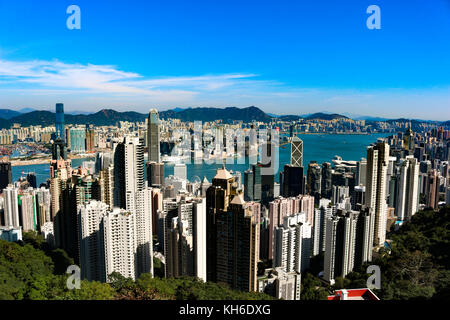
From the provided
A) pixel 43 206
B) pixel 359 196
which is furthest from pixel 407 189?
pixel 43 206

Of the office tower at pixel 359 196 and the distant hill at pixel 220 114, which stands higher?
the distant hill at pixel 220 114

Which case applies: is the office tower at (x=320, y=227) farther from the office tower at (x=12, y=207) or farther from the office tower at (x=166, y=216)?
the office tower at (x=12, y=207)

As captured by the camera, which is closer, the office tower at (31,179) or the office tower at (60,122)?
the office tower at (60,122)

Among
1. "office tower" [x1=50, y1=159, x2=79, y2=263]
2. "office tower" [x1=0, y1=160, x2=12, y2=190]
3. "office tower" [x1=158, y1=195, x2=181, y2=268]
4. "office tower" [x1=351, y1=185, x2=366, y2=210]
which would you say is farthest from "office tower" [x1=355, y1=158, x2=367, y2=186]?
"office tower" [x1=0, y1=160, x2=12, y2=190]

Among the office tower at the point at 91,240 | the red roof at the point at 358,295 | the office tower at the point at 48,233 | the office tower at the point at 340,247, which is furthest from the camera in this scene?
the office tower at the point at 48,233

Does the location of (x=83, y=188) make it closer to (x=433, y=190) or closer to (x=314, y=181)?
(x=314, y=181)

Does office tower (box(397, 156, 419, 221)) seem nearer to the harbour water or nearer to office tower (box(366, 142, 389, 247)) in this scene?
the harbour water

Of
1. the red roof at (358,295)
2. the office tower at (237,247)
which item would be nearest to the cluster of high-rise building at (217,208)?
the office tower at (237,247)
